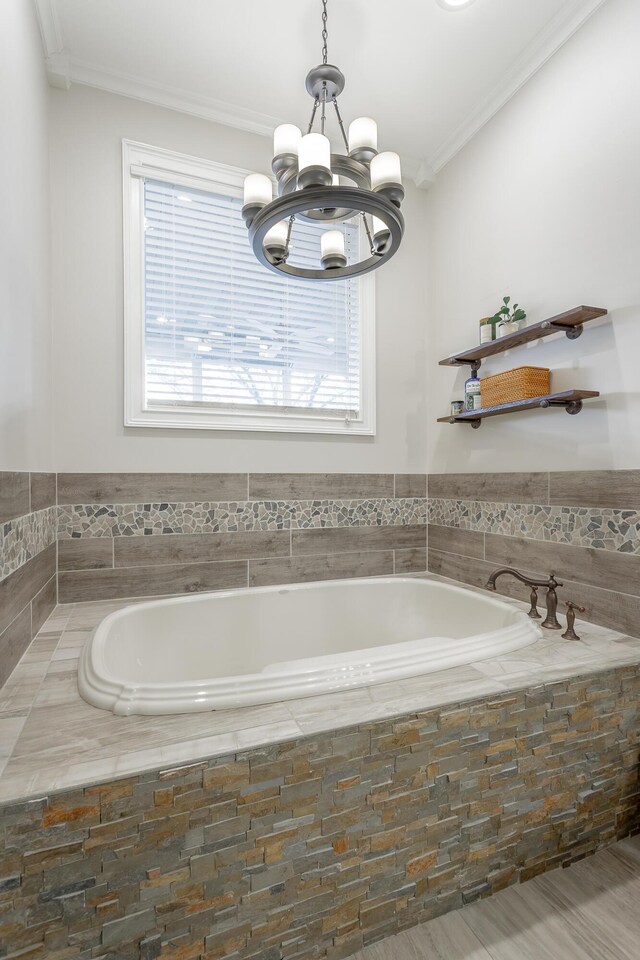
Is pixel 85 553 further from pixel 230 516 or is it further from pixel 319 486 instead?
pixel 319 486

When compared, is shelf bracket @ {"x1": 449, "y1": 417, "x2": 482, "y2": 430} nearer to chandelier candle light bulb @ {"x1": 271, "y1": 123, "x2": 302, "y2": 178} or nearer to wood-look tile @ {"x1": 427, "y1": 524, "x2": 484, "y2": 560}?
wood-look tile @ {"x1": 427, "y1": 524, "x2": 484, "y2": 560}

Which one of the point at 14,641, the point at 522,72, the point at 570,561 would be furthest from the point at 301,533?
the point at 522,72

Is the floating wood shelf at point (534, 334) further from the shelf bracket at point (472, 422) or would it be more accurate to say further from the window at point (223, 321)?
the window at point (223, 321)

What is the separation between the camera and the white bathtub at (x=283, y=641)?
1126 millimetres

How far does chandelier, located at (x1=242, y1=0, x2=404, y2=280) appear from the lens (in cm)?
121

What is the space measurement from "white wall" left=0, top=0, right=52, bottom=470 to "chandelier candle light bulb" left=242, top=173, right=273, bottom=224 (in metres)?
0.68

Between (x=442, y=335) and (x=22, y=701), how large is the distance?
2.44 m

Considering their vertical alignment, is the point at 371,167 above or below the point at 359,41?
below

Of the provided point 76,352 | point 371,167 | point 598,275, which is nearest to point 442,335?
point 598,275

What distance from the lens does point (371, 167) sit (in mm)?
1408

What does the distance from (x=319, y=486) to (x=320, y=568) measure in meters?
0.43

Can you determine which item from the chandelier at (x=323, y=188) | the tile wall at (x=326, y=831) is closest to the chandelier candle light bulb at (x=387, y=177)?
the chandelier at (x=323, y=188)

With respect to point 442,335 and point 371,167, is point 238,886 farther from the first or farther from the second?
point 442,335

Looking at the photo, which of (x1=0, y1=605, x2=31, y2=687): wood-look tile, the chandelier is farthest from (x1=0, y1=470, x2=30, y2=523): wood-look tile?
the chandelier
